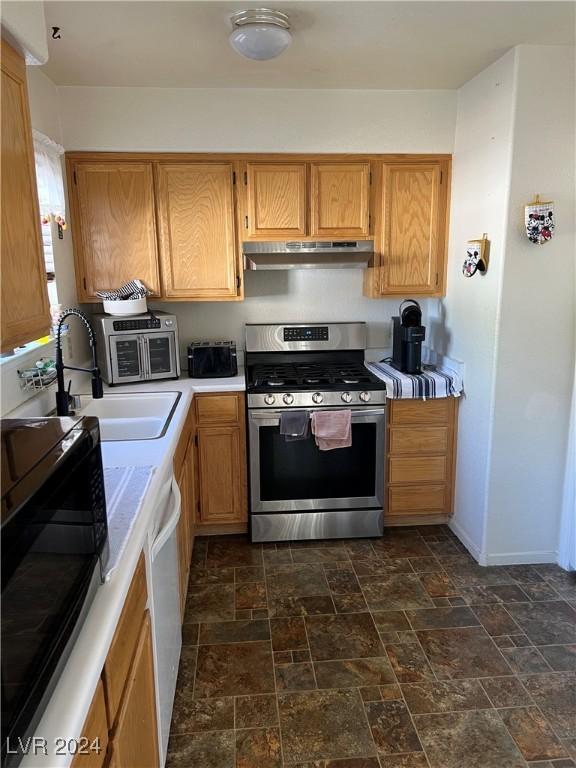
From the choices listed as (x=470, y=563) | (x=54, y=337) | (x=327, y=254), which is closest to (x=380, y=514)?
(x=470, y=563)

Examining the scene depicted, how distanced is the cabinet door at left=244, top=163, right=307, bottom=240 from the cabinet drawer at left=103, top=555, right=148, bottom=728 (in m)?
2.16

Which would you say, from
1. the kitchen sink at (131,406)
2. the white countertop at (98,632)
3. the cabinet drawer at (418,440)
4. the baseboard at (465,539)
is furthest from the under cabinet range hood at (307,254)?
the baseboard at (465,539)

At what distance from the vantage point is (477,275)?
2.84 meters

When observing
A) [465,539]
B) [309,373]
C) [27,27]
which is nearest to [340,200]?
[309,373]

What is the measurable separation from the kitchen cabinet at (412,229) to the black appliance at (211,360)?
0.94 metres

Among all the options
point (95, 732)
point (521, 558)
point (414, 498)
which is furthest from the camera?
point (414, 498)

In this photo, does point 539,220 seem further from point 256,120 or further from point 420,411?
point 256,120

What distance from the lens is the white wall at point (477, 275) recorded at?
2592 mm

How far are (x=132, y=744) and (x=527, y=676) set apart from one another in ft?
5.15

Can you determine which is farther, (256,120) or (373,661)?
(256,120)

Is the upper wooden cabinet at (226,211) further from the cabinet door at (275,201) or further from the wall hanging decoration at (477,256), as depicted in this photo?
the wall hanging decoration at (477,256)

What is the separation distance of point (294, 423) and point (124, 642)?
185 cm

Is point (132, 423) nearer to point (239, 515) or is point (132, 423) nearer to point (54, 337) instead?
point (54, 337)

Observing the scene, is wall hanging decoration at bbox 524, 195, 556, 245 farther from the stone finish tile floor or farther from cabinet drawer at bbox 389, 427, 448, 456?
the stone finish tile floor
